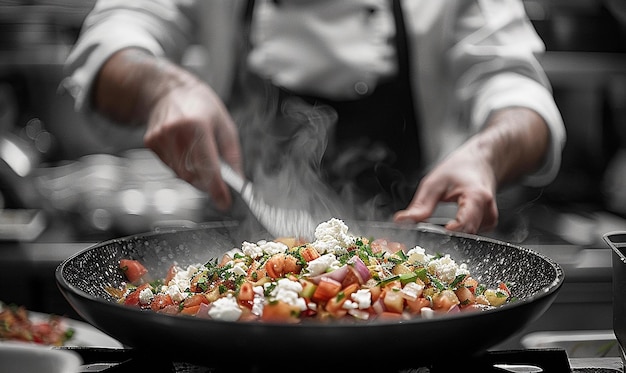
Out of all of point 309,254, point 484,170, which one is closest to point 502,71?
point 484,170

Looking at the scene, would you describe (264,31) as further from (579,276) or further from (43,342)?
(579,276)

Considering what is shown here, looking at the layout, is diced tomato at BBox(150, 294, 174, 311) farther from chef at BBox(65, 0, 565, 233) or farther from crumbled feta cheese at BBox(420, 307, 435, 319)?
chef at BBox(65, 0, 565, 233)

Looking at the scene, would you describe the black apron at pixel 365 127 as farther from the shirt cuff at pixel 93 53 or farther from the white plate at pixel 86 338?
the white plate at pixel 86 338

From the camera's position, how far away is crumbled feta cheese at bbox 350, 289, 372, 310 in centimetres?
91

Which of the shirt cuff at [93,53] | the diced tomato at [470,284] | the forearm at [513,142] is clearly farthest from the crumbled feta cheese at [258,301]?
the shirt cuff at [93,53]

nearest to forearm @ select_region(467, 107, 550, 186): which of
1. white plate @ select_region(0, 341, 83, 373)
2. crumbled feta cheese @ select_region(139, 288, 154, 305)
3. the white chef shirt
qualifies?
the white chef shirt

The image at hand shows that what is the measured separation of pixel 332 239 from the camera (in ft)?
3.72

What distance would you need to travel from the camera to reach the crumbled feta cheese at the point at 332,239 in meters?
1.11

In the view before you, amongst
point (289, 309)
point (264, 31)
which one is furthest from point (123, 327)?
point (264, 31)

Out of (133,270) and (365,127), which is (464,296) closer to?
(133,270)

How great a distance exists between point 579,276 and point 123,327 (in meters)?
2.31

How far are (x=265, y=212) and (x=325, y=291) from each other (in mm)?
500

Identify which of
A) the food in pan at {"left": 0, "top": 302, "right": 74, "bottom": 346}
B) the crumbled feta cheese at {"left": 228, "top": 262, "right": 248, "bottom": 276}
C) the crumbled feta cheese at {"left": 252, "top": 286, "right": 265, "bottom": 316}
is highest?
the crumbled feta cheese at {"left": 252, "top": 286, "right": 265, "bottom": 316}

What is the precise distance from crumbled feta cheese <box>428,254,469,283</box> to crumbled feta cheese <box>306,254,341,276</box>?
7.0 inches
